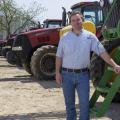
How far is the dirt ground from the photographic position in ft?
27.5

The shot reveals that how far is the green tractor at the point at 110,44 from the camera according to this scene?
8.25 m

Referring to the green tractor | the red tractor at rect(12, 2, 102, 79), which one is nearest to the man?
the green tractor

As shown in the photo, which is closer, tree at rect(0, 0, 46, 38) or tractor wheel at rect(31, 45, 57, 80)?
tractor wheel at rect(31, 45, 57, 80)

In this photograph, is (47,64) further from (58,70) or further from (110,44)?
(58,70)

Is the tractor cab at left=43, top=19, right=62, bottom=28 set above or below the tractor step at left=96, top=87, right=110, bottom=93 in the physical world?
above

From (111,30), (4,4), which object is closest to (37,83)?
(111,30)

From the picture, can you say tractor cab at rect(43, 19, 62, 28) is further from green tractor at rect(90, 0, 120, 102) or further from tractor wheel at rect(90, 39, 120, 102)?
tractor wheel at rect(90, 39, 120, 102)

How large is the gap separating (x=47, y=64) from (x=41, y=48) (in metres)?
0.55

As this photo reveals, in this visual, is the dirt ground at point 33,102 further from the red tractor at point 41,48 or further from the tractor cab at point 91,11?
the tractor cab at point 91,11

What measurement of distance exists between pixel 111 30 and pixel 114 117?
1877mm

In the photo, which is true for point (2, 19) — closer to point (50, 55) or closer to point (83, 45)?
point (50, 55)

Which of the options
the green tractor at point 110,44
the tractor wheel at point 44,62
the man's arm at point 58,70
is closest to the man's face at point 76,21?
the man's arm at point 58,70

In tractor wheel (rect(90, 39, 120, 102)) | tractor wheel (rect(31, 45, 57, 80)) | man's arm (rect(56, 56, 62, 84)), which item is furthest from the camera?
tractor wheel (rect(31, 45, 57, 80))

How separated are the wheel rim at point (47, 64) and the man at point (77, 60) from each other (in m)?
8.05
